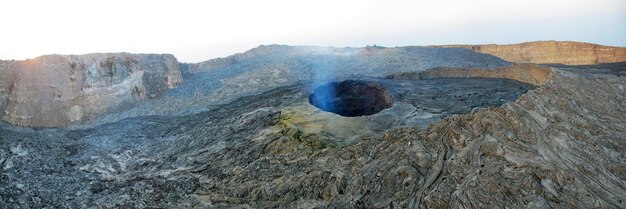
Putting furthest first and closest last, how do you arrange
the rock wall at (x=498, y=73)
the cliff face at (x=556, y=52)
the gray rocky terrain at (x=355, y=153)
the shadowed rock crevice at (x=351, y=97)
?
1. the cliff face at (x=556, y=52)
2. the rock wall at (x=498, y=73)
3. the shadowed rock crevice at (x=351, y=97)
4. the gray rocky terrain at (x=355, y=153)

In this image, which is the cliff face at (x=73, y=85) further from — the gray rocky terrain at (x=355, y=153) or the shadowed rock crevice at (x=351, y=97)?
the shadowed rock crevice at (x=351, y=97)

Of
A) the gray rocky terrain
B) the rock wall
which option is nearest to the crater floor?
the gray rocky terrain

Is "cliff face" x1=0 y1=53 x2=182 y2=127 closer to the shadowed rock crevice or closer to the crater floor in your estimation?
the crater floor

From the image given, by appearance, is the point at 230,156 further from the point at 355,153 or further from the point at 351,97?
the point at 351,97

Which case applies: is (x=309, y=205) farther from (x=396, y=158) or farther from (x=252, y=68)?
(x=252, y=68)

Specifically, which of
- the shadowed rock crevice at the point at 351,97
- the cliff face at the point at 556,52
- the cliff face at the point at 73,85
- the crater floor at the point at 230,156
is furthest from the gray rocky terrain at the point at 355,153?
the cliff face at the point at 556,52
